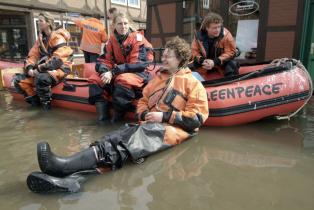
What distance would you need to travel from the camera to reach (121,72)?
3971mm

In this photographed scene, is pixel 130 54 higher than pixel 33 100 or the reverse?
higher

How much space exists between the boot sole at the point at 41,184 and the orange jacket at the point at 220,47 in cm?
277

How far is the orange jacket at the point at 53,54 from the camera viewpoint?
504cm

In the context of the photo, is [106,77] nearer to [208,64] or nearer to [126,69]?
[126,69]

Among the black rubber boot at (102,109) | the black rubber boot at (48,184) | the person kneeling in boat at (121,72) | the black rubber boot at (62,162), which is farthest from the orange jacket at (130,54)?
the black rubber boot at (48,184)

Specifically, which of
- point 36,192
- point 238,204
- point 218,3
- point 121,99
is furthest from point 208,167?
point 218,3

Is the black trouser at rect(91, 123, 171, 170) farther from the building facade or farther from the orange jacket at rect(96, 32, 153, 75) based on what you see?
the building facade

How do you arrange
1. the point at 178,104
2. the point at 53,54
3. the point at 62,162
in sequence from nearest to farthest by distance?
the point at 62,162
the point at 178,104
the point at 53,54

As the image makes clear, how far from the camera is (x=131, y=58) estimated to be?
4.04m

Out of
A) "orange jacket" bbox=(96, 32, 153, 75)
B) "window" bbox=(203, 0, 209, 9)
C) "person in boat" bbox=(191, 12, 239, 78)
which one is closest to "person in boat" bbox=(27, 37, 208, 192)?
"orange jacket" bbox=(96, 32, 153, 75)

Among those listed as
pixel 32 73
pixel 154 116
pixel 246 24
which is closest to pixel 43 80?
pixel 32 73

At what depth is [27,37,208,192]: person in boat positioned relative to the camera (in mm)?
2250

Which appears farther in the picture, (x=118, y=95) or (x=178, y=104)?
(x=118, y=95)

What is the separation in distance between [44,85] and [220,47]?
2767 millimetres
